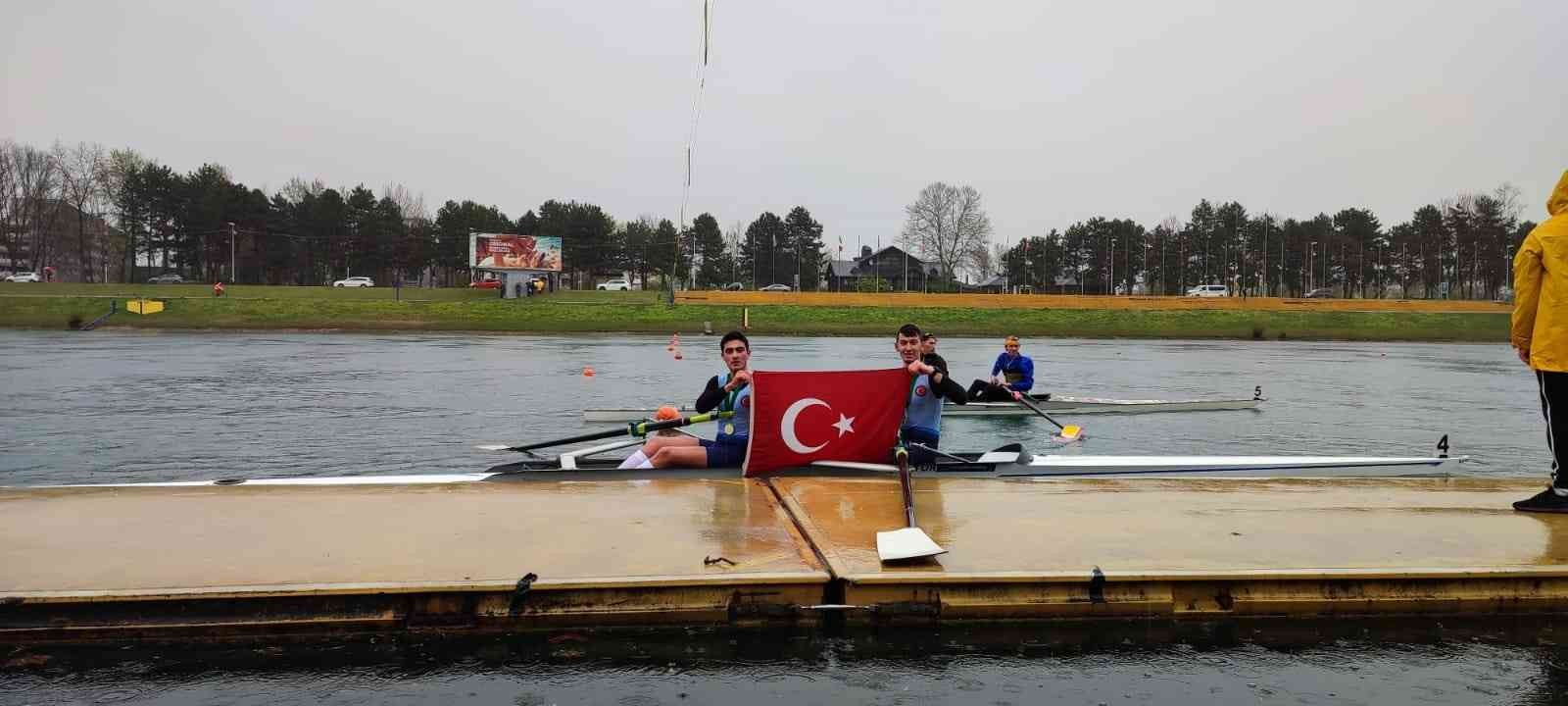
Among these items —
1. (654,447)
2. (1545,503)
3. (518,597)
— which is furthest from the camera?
(654,447)

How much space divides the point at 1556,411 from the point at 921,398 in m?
4.88

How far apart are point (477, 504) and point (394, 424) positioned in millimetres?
10917

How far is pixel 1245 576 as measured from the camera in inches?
234

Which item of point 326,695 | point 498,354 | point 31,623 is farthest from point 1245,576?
point 498,354

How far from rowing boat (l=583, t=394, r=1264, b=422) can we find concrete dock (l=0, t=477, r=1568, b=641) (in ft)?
30.0

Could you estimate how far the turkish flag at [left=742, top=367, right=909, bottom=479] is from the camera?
→ 8992 millimetres

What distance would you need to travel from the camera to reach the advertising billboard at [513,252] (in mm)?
79125

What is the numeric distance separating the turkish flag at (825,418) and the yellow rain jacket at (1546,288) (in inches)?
179

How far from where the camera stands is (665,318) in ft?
200

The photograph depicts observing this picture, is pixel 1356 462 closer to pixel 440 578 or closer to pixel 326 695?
pixel 440 578

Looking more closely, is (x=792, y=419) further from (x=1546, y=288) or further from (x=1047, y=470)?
(x=1546, y=288)

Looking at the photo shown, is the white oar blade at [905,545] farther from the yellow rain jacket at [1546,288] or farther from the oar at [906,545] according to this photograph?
the yellow rain jacket at [1546,288]

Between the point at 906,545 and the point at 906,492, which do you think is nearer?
the point at 906,545

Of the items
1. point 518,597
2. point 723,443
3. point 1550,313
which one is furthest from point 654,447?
point 1550,313
